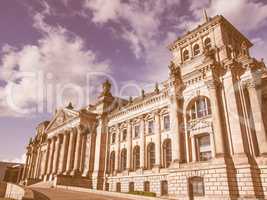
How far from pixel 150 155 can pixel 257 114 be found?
17.5 meters

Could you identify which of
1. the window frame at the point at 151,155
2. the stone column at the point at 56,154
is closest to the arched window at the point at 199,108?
the window frame at the point at 151,155

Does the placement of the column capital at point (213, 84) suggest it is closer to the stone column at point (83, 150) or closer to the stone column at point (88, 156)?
the stone column at point (88, 156)

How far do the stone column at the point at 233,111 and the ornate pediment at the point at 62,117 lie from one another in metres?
32.1

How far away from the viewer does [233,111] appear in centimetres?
2550

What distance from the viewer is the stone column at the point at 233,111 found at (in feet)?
78.7

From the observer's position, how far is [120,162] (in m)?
41.6

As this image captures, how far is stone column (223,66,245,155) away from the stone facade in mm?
99

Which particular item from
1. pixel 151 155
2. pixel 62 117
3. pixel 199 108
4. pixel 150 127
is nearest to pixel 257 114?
pixel 199 108

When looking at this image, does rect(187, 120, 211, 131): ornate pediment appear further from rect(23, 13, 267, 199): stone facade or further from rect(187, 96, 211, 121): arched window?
rect(187, 96, 211, 121): arched window

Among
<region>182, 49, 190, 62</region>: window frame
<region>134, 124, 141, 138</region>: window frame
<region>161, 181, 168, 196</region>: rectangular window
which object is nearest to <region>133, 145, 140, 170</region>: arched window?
<region>134, 124, 141, 138</region>: window frame

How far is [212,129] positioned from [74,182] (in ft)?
85.1

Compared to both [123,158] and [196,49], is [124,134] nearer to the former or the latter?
[123,158]

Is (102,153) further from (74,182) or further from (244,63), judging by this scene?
(244,63)

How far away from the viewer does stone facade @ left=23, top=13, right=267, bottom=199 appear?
23734 mm
